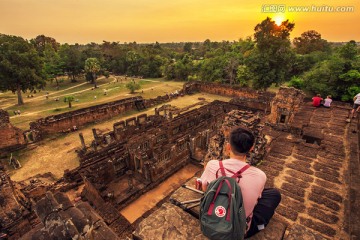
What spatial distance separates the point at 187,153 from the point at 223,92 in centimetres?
2412

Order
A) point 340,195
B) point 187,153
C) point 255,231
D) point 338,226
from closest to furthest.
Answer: point 255,231 < point 338,226 < point 340,195 < point 187,153

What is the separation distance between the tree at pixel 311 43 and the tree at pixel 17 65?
60.1m

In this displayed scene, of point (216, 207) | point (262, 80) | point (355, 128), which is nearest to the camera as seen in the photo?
point (216, 207)

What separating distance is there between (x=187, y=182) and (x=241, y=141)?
1.87 meters

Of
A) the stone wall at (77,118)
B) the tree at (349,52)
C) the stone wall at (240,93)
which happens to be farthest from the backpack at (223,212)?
the tree at (349,52)

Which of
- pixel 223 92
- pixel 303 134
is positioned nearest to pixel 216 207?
pixel 303 134

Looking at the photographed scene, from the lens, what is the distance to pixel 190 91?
38.4 m

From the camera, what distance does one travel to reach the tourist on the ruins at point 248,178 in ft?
8.77

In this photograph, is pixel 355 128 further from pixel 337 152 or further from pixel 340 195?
pixel 340 195

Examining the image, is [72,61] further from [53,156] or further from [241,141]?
[241,141]

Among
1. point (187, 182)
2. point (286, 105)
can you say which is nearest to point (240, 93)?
point (286, 105)

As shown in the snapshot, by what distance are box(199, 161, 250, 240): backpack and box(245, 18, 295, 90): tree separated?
88.6 ft

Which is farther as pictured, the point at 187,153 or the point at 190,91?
the point at 190,91

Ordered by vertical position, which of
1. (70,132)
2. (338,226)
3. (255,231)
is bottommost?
(70,132)
